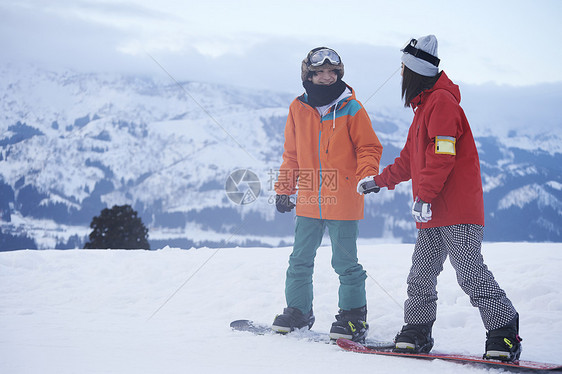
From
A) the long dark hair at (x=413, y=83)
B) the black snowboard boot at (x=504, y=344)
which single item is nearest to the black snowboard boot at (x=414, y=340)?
the black snowboard boot at (x=504, y=344)

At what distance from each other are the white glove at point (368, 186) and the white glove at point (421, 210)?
0.37 metres

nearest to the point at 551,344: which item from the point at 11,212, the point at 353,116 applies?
the point at 353,116

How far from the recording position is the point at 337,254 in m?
3.49

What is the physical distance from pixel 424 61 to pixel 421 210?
0.97 m

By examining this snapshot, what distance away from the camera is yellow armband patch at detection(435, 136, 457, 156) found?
265 centimetres

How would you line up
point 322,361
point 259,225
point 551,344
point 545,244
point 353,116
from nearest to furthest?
point 322,361 < point 551,344 < point 353,116 < point 545,244 < point 259,225

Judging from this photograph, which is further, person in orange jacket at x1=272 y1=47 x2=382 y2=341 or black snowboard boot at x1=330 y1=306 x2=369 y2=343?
person in orange jacket at x1=272 y1=47 x2=382 y2=341

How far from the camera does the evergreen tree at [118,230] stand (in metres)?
26.4

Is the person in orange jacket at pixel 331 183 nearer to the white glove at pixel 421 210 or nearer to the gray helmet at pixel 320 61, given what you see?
the gray helmet at pixel 320 61

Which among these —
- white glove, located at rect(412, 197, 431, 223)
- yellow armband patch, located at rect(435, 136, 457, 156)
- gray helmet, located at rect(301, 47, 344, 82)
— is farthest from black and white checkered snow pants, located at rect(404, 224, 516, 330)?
gray helmet, located at rect(301, 47, 344, 82)

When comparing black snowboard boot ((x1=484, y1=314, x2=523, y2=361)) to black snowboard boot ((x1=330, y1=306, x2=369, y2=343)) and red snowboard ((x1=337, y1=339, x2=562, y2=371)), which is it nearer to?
red snowboard ((x1=337, y1=339, x2=562, y2=371))

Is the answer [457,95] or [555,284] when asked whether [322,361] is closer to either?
[457,95]

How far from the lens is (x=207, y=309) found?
4457 mm

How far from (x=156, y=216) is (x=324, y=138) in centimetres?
13964
